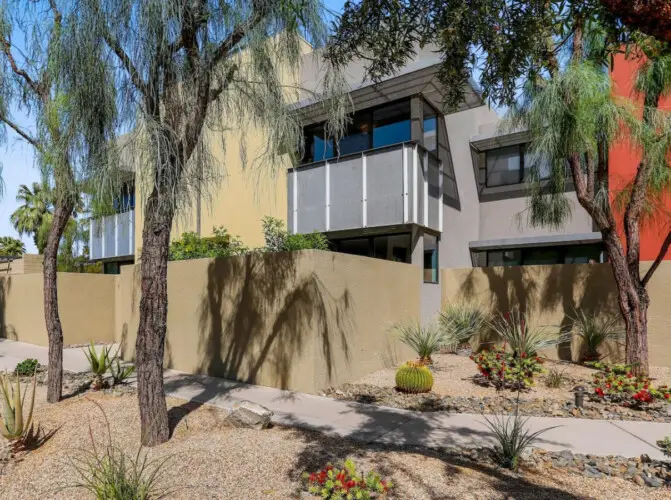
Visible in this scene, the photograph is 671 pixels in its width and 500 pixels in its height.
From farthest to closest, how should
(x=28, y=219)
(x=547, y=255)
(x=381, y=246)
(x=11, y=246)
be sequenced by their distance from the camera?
(x=11, y=246) → (x=28, y=219) → (x=547, y=255) → (x=381, y=246)

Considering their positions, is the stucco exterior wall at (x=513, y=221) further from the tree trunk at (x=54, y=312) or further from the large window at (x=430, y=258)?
the tree trunk at (x=54, y=312)

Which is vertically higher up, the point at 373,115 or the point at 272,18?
the point at 373,115

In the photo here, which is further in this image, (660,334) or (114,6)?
(660,334)

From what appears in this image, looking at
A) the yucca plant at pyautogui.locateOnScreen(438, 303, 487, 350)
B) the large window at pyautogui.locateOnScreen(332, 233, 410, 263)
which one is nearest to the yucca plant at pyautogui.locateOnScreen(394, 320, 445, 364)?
the yucca plant at pyautogui.locateOnScreen(438, 303, 487, 350)

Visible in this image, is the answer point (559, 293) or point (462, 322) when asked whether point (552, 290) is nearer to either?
point (559, 293)

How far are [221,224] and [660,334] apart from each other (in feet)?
40.4

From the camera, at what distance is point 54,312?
273 inches

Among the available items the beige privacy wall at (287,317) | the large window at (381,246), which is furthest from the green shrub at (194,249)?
the large window at (381,246)

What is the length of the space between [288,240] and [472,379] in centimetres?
459

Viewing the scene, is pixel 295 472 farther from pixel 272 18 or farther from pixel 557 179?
pixel 557 179

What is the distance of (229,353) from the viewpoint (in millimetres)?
8656

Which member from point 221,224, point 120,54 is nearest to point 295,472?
point 120,54

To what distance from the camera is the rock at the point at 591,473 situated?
4.22m

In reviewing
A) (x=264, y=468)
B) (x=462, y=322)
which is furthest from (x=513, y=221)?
(x=264, y=468)
